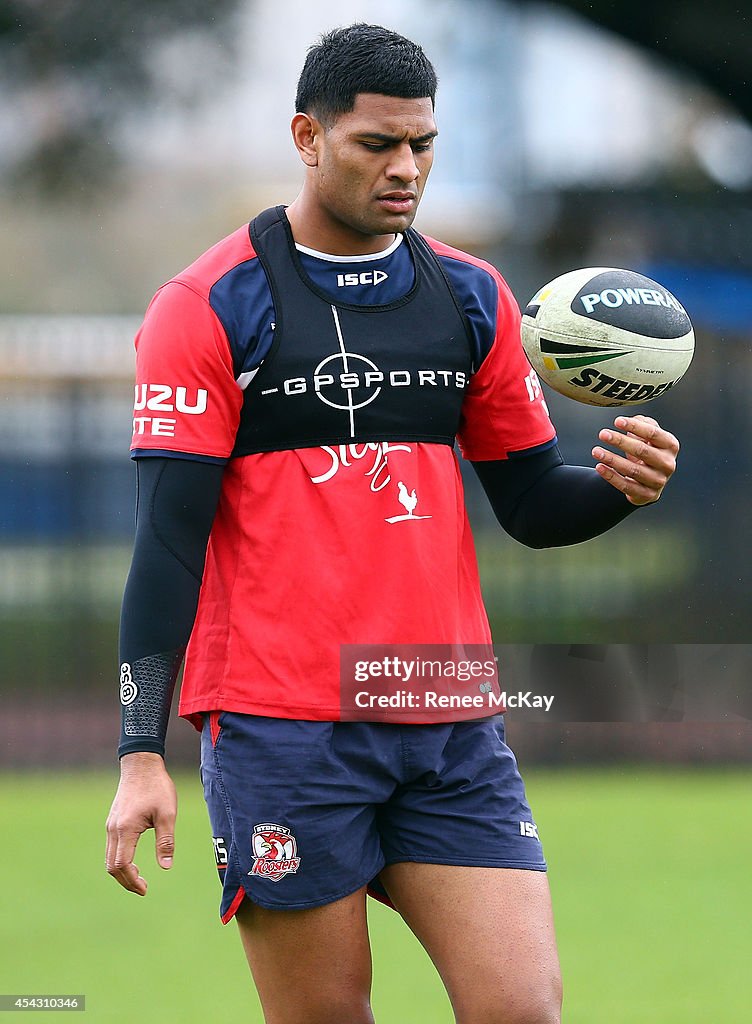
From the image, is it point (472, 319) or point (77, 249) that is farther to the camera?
point (77, 249)

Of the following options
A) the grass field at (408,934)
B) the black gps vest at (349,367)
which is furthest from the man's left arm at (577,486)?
the grass field at (408,934)

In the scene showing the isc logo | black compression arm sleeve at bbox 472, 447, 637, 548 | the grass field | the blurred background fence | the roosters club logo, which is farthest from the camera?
the blurred background fence

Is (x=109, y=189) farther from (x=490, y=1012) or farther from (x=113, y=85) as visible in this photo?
(x=490, y=1012)

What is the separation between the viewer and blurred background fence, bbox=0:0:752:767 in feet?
36.2

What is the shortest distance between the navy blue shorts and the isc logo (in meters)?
0.90

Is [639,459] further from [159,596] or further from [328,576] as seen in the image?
[159,596]

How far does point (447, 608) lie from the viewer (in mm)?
3131

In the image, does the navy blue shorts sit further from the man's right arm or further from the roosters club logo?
the man's right arm

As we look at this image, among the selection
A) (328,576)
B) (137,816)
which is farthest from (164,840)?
(328,576)

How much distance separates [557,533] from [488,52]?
34.4ft

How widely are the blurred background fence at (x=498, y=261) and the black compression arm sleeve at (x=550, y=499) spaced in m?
6.73

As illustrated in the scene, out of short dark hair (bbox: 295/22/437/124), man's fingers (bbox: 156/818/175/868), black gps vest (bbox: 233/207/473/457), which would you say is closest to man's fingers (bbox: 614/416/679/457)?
black gps vest (bbox: 233/207/473/457)

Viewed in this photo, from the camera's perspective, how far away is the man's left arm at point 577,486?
3113mm

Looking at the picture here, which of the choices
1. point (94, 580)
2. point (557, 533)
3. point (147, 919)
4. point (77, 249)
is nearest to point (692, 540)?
point (94, 580)
